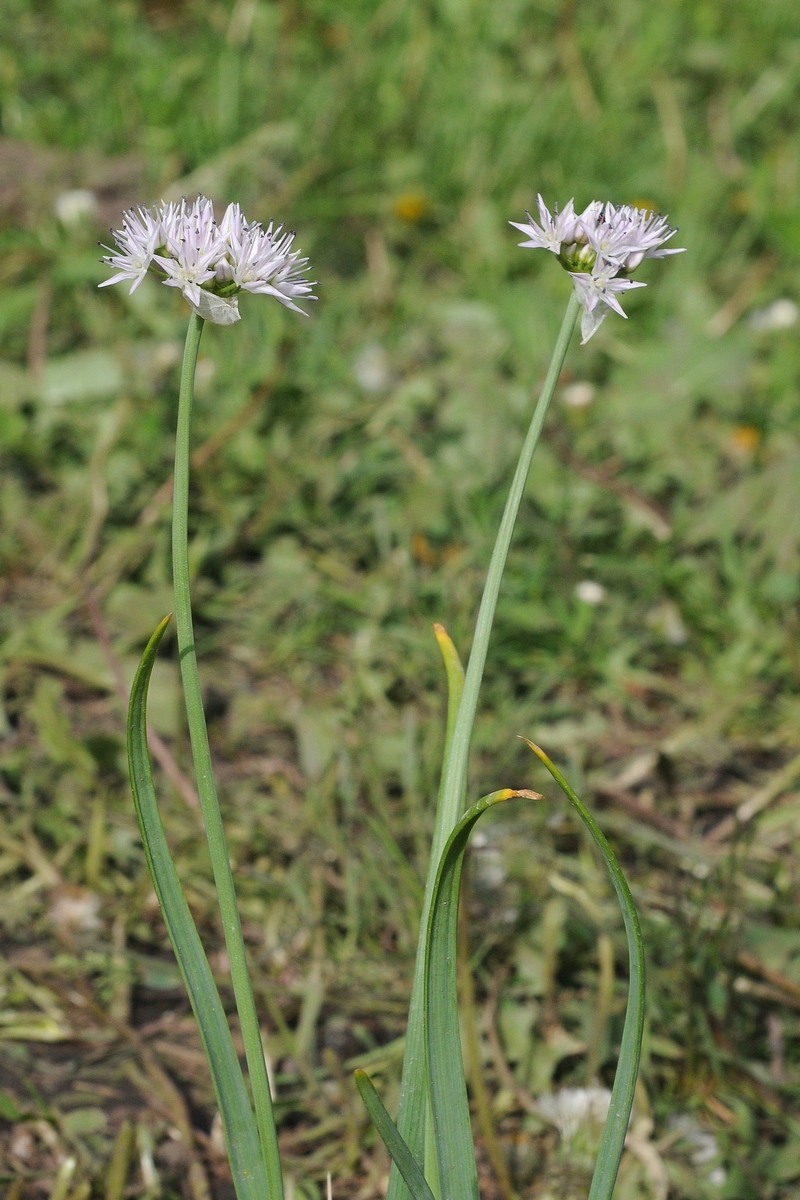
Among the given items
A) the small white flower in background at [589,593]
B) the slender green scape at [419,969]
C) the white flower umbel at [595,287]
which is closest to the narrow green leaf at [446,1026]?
the slender green scape at [419,969]

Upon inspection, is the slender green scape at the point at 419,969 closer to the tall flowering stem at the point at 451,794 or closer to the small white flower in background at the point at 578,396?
the tall flowering stem at the point at 451,794

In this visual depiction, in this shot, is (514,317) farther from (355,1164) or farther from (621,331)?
(355,1164)

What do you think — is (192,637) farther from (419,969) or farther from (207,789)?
(419,969)

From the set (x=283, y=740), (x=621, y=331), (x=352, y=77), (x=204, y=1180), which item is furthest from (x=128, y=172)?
(x=204, y=1180)

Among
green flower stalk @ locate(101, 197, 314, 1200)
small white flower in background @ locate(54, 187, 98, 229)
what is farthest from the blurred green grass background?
green flower stalk @ locate(101, 197, 314, 1200)

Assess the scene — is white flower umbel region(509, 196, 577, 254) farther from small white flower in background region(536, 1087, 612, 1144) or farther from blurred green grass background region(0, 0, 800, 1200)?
small white flower in background region(536, 1087, 612, 1144)
